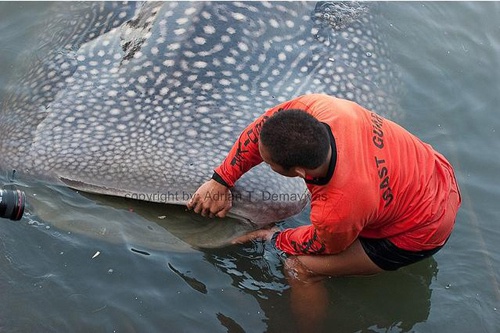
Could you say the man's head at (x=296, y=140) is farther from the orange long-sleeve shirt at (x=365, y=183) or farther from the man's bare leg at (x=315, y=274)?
the man's bare leg at (x=315, y=274)

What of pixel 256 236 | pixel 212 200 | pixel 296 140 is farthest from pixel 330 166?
pixel 256 236

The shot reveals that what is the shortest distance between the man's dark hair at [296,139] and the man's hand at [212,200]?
3.33 feet

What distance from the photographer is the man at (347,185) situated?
Answer: 13.0 ft

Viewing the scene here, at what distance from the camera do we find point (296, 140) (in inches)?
153

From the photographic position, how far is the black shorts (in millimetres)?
4738

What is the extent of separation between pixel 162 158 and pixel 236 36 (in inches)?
43.3

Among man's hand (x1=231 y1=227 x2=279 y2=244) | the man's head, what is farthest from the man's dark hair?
man's hand (x1=231 y1=227 x2=279 y2=244)

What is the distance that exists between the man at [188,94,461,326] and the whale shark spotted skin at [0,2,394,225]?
34cm

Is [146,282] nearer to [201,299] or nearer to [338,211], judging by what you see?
[201,299]

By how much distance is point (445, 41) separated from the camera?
7480mm

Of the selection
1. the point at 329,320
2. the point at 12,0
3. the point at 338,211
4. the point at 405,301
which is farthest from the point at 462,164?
the point at 12,0

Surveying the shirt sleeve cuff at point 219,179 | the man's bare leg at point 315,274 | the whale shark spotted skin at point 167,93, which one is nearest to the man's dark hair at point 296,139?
the shirt sleeve cuff at point 219,179

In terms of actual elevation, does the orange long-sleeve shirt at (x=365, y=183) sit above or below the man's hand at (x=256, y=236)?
above

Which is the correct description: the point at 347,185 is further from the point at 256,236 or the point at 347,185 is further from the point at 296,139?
the point at 256,236
